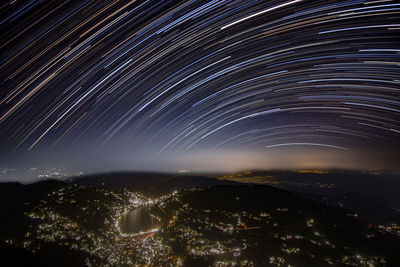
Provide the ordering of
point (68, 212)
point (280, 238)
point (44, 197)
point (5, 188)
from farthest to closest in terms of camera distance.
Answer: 1. point (5, 188)
2. point (44, 197)
3. point (68, 212)
4. point (280, 238)

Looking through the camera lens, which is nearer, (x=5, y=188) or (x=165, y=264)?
(x=165, y=264)

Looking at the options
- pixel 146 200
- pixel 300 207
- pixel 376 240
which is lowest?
pixel 146 200

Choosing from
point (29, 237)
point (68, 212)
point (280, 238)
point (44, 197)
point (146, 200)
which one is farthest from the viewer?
point (146, 200)

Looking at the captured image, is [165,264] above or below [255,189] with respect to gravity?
below

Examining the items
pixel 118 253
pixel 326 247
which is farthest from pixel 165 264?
pixel 326 247

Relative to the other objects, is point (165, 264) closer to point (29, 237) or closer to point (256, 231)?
point (256, 231)

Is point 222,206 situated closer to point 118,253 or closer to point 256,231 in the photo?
point 256,231

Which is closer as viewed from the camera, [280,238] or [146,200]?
[280,238]

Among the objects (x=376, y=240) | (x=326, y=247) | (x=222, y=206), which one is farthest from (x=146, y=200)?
(x=376, y=240)

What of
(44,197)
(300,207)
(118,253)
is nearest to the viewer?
(118,253)
